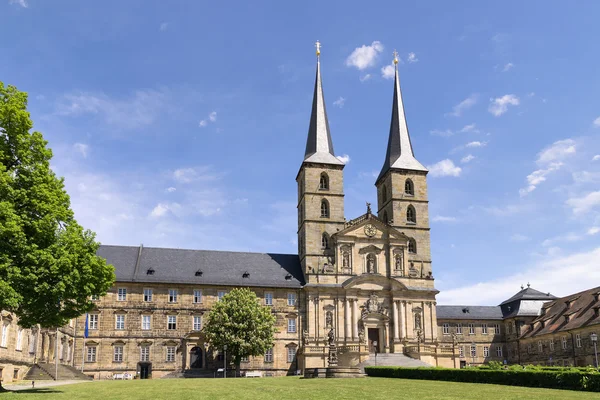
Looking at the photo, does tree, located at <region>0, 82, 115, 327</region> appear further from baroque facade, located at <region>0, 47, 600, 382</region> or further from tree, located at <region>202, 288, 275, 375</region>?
baroque facade, located at <region>0, 47, 600, 382</region>

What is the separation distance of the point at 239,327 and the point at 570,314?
38.5 metres

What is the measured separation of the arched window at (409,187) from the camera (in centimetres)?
7338

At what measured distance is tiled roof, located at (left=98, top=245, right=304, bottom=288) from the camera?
211ft

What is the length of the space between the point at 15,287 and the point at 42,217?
349 centimetres

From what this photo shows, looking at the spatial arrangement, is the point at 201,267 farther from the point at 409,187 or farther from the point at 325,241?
the point at 409,187

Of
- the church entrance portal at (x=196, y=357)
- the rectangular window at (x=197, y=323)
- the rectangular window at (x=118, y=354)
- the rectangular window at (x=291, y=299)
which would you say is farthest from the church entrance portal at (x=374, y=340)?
the rectangular window at (x=118, y=354)

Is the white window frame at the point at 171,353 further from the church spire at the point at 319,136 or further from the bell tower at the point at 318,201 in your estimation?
the church spire at the point at 319,136

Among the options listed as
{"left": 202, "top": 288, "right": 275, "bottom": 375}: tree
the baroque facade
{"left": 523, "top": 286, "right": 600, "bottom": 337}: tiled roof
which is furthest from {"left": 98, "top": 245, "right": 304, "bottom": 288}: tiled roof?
{"left": 523, "top": 286, "right": 600, "bottom": 337}: tiled roof

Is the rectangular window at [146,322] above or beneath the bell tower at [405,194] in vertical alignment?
beneath

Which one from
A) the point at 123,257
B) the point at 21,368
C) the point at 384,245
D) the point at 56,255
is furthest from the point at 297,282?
the point at 56,255

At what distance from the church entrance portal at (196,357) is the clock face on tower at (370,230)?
2257cm

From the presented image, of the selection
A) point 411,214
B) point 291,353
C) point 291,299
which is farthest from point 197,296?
point 411,214

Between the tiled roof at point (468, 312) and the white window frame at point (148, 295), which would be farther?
the tiled roof at point (468, 312)

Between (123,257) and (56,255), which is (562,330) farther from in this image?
(56,255)
